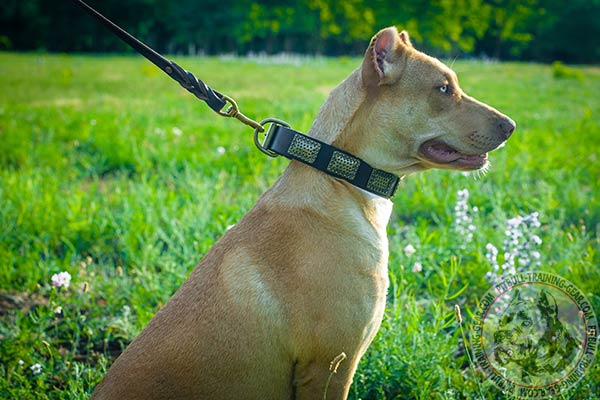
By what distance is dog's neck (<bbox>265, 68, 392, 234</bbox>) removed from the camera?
2355 mm

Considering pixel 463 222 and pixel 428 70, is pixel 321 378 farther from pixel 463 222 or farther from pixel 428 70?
pixel 463 222

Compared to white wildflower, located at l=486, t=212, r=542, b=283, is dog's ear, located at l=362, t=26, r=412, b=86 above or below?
above

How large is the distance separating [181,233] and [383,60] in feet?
7.33

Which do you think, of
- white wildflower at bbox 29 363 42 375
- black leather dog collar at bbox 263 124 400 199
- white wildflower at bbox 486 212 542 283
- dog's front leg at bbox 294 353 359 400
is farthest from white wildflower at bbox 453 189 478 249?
white wildflower at bbox 29 363 42 375

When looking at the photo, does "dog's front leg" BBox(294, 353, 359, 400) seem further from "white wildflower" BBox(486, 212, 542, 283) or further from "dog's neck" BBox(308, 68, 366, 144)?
"white wildflower" BBox(486, 212, 542, 283)

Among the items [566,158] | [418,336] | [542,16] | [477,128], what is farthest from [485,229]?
[542,16]

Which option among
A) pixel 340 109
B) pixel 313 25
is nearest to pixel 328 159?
pixel 340 109

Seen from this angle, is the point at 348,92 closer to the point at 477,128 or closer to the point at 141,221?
the point at 477,128

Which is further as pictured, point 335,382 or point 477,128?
point 477,128

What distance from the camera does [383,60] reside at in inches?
94.1

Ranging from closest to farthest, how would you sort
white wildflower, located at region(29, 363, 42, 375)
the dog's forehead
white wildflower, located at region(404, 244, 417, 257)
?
the dog's forehead, white wildflower, located at region(29, 363, 42, 375), white wildflower, located at region(404, 244, 417, 257)

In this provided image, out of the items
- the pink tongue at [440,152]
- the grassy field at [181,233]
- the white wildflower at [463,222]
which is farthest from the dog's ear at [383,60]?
the white wildflower at [463,222]

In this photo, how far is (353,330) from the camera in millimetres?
2213

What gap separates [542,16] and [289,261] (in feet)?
161
